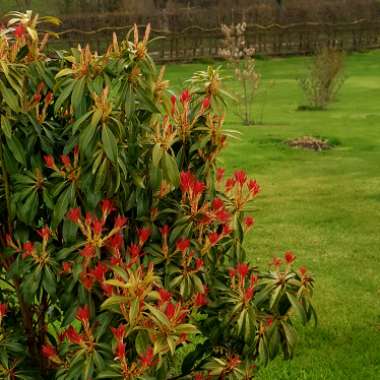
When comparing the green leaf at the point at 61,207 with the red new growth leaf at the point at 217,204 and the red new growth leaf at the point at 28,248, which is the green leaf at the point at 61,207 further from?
the red new growth leaf at the point at 217,204

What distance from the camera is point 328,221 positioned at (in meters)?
10.1

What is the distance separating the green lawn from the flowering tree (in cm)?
204

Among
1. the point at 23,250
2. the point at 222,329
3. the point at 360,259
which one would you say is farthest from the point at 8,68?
the point at 360,259

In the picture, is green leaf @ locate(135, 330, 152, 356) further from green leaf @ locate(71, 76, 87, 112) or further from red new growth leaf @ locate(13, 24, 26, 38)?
red new growth leaf @ locate(13, 24, 26, 38)

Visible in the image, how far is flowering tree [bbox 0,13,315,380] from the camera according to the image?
131 inches

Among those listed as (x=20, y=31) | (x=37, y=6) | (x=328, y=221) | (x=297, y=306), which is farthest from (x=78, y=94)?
(x=37, y=6)

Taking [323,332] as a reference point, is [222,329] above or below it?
above

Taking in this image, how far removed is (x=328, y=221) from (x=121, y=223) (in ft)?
23.1

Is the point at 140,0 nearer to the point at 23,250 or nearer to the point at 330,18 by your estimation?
the point at 330,18

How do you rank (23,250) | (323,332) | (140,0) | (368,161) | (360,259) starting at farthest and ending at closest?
(140,0)
(368,161)
(360,259)
(323,332)
(23,250)

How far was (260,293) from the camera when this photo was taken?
3889 mm

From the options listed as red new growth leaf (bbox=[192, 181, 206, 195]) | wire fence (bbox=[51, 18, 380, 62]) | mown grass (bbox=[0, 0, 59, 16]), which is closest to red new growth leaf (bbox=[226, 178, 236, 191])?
red new growth leaf (bbox=[192, 181, 206, 195])

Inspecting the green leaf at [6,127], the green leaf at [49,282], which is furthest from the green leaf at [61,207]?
the green leaf at [6,127]

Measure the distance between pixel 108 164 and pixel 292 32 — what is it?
38.4 m
